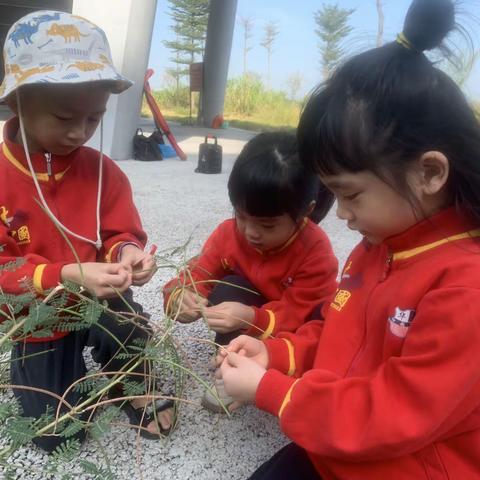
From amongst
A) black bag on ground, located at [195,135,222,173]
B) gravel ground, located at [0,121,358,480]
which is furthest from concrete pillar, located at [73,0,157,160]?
gravel ground, located at [0,121,358,480]

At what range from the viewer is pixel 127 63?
4359mm

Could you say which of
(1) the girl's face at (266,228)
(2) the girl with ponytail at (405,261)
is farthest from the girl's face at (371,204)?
(1) the girl's face at (266,228)

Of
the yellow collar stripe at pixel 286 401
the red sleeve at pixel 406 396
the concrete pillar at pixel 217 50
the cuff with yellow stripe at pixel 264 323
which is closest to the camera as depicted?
A: the red sleeve at pixel 406 396

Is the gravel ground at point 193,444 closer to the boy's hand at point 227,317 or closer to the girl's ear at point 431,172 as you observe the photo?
the boy's hand at point 227,317

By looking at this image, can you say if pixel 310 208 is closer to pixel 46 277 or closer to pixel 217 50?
pixel 46 277

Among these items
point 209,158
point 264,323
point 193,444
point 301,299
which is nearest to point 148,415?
point 193,444

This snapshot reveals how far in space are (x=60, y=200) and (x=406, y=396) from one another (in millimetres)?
853

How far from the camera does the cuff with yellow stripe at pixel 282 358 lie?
3.21ft

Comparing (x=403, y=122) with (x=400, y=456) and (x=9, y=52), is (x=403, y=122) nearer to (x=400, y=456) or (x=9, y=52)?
(x=400, y=456)

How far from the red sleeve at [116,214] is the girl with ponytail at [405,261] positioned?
0.57m

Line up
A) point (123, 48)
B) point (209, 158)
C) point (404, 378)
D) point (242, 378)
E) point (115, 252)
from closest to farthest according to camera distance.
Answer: point (404, 378) < point (242, 378) < point (115, 252) < point (123, 48) < point (209, 158)

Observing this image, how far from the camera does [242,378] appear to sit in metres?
0.82

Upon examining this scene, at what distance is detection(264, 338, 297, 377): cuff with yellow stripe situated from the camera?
0.98 m

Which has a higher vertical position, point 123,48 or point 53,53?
point 53,53
